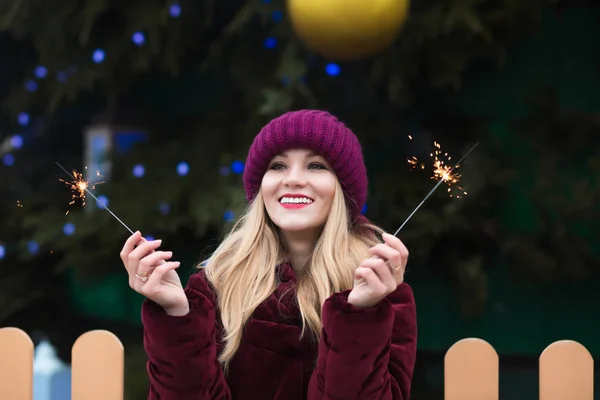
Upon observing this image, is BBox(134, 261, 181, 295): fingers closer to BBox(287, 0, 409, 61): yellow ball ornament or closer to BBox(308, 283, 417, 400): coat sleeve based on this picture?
BBox(308, 283, 417, 400): coat sleeve

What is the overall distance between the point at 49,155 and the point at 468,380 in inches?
95.8

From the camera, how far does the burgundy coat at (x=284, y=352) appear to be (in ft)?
5.16

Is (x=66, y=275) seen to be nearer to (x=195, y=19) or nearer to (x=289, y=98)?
(x=195, y=19)

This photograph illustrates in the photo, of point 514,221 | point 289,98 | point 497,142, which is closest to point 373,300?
point 289,98

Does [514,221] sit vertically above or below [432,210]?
above

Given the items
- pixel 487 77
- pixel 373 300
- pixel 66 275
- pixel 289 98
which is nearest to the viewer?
pixel 373 300

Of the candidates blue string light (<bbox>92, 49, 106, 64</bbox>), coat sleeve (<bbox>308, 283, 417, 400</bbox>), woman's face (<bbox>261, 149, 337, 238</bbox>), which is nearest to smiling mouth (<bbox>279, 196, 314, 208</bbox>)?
woman's face (<bbox>261, 149, 337, 238</bbox>)

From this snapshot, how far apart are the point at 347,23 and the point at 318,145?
24.9 inches

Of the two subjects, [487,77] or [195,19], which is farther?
[487,77]

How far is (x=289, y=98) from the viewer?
8.63 feet

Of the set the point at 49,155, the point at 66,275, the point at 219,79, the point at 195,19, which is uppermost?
the point at 219,79

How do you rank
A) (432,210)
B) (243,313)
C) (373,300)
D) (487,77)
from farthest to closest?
(487,77), (432,210), (243,313), (373,300)

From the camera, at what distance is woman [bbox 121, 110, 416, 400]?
5.16 feet

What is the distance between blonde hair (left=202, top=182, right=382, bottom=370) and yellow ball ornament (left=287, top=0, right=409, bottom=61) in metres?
0.66
